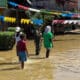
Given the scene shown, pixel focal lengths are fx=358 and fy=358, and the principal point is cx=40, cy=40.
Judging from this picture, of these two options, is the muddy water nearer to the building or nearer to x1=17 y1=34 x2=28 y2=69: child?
x1=17 y1=34 x2=28 y2=69: child

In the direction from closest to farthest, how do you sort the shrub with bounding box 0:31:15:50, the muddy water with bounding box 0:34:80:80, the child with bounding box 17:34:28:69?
the muddy water with bounding box 0:34:80:80
the child with bounding box 17:34:28:69
the shrub with bounding box 0:31:15:50

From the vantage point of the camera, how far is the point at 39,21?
26.6 metres

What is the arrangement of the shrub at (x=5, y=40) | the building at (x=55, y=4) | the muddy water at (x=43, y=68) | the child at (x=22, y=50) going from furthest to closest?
1. the building at (x=55, y=4)
2. the shrub at (x=5, y=40)
3. the child at (x=22, y=50)
4. the muddy water at (x=43, y=68)

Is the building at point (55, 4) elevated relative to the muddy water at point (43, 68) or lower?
elevated

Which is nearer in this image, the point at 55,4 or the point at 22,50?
the point at 22,50

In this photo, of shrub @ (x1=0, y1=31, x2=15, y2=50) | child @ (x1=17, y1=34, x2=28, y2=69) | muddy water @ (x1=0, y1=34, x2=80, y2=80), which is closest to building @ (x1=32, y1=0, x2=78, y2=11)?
shrub @ (x1=0, y1=31, x2=15, y2=50)

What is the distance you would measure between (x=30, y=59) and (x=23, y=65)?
238 cm

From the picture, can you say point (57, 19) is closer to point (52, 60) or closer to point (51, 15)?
point (51, 15)

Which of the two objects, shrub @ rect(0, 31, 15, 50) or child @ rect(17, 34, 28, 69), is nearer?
child @ rect(17, 34, 28, 69)

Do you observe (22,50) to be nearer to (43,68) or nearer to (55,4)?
(43,68)

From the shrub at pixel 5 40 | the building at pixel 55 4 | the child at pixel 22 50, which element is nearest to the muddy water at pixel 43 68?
the child at pixel 22 50

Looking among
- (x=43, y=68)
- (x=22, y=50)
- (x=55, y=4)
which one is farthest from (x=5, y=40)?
(x=55, y=4)

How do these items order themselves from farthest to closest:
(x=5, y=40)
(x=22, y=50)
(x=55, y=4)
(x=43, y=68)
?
(x=55, y=4)
(x=5, y=40)
(x=43, y=68)
(x=22, y=50)

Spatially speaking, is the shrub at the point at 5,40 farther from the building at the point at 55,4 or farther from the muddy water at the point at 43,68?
the building at the point at 55,4
